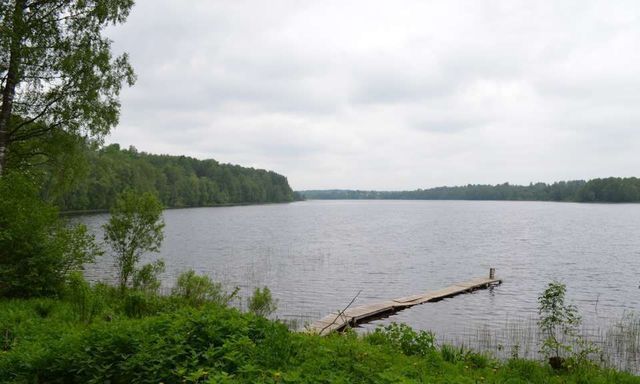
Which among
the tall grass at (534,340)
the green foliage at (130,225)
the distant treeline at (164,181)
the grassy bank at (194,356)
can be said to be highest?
the distant treeline at (164,181)

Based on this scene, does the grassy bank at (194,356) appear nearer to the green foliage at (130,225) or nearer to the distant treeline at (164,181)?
the green foliage at (130,225)

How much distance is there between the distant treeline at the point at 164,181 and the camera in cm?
9256

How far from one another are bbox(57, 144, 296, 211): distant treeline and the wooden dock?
112ft

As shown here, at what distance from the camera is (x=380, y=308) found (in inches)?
795

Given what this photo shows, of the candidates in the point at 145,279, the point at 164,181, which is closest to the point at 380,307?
the point at 145,279

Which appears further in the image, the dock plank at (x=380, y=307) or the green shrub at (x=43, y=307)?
the dock plank at (x=380, y=307)

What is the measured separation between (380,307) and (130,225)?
436 inches

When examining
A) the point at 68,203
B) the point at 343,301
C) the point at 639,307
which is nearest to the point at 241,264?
the point at 343,301

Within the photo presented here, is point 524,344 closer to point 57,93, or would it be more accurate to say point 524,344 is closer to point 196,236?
point 57,93

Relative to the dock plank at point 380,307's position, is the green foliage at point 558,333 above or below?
above

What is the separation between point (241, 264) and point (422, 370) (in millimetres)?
28652

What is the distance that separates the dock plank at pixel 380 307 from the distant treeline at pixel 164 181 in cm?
3402

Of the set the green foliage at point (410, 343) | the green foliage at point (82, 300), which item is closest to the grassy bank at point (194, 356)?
the green foliage at point (410, 343)

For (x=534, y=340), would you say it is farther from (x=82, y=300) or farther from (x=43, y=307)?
(x=43, y=307)
